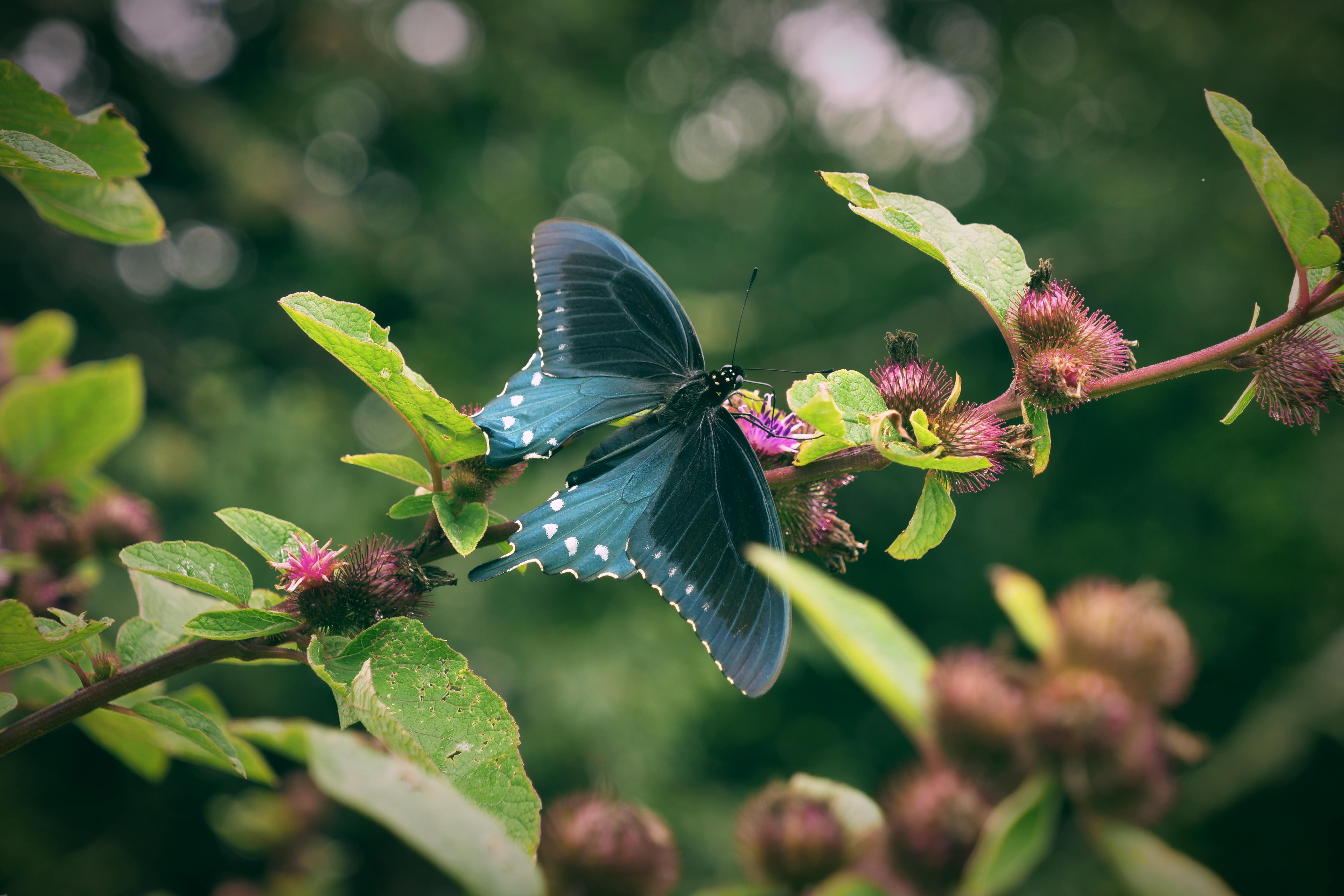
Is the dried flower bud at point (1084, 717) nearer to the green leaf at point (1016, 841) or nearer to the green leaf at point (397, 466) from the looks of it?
the green leaf at point (1016, 841)

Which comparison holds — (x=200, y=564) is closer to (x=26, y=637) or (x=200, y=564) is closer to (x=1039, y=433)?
(x=26, y=637)

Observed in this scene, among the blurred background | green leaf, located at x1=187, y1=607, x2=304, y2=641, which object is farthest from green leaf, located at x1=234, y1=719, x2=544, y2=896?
the blurred background

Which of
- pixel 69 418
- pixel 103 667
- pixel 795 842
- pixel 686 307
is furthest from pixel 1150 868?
pixel 686 307

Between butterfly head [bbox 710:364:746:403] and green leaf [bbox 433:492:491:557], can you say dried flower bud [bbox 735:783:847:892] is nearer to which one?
green leaf [bbox 433:492:491:557]

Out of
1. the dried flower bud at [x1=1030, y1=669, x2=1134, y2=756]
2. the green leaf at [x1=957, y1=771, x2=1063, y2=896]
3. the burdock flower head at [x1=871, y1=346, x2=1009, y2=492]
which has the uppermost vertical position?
the burdock flower head at [x1=871, y1=346, x2=1009, y2=492]

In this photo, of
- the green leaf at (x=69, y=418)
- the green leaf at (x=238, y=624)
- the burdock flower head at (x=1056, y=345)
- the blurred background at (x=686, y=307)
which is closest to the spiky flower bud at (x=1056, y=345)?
the burdock flower head at (x=1056, y=345)
